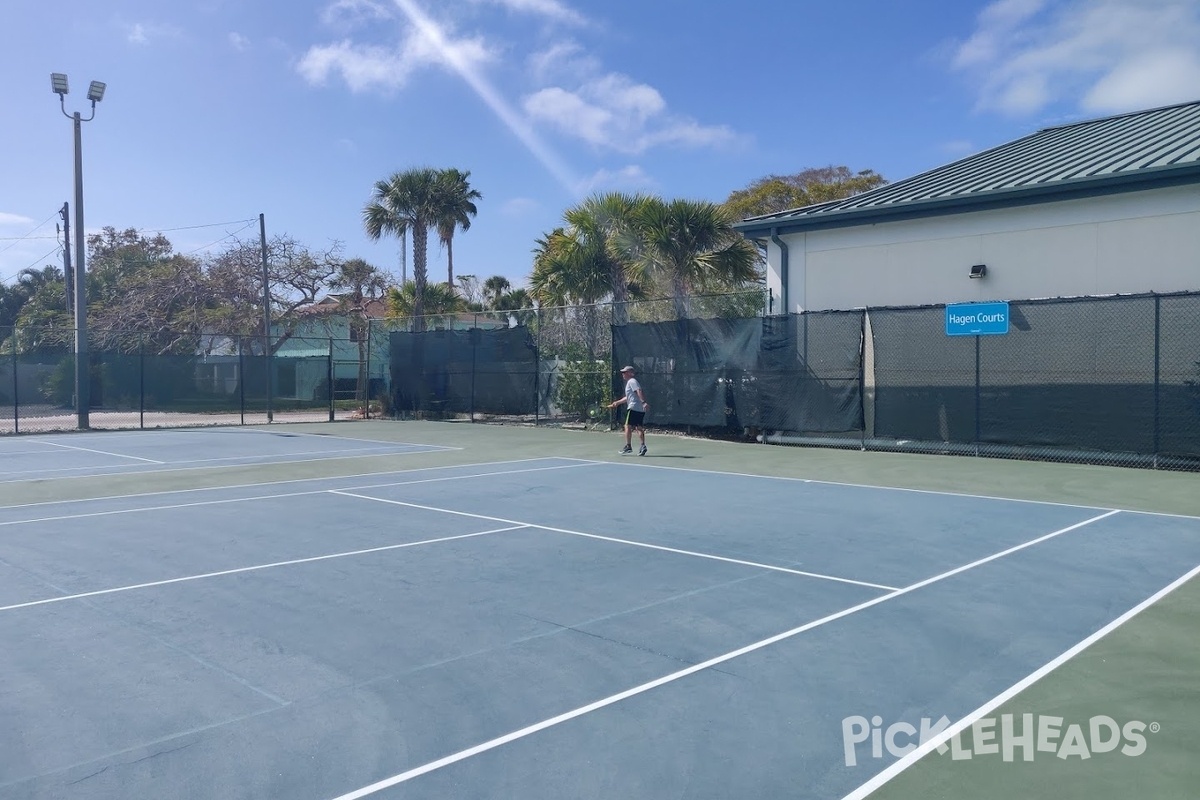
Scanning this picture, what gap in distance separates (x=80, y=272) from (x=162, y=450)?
8372 millimetres

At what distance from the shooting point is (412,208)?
33.3 metres

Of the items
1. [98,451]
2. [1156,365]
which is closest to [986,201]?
[1156,365]

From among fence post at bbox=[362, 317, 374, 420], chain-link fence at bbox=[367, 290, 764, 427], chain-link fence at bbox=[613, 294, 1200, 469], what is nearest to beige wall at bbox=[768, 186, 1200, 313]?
chain-link fence at bbox=[613, 294, 1200, 469]

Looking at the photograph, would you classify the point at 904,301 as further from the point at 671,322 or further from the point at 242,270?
the point at 242,270

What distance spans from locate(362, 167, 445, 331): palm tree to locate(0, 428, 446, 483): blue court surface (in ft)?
38.3

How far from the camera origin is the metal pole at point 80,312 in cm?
2367

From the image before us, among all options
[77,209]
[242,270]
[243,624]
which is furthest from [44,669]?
[242,270]

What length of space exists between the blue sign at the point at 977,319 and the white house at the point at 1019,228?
→ 109 cm

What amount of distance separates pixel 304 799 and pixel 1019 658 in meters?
3.79

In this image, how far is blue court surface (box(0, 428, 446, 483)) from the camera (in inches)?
603

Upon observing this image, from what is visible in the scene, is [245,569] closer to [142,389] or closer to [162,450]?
[162,450]

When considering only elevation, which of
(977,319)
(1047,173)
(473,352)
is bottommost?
(473,352)

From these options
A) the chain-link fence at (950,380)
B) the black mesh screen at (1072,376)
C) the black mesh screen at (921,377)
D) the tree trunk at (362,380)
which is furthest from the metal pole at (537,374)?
the black mesh screen at (1072,376)

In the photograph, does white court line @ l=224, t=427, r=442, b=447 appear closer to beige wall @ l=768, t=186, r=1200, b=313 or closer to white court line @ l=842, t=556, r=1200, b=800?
beige wall @ l=768, t=186, r=1200, b=313
